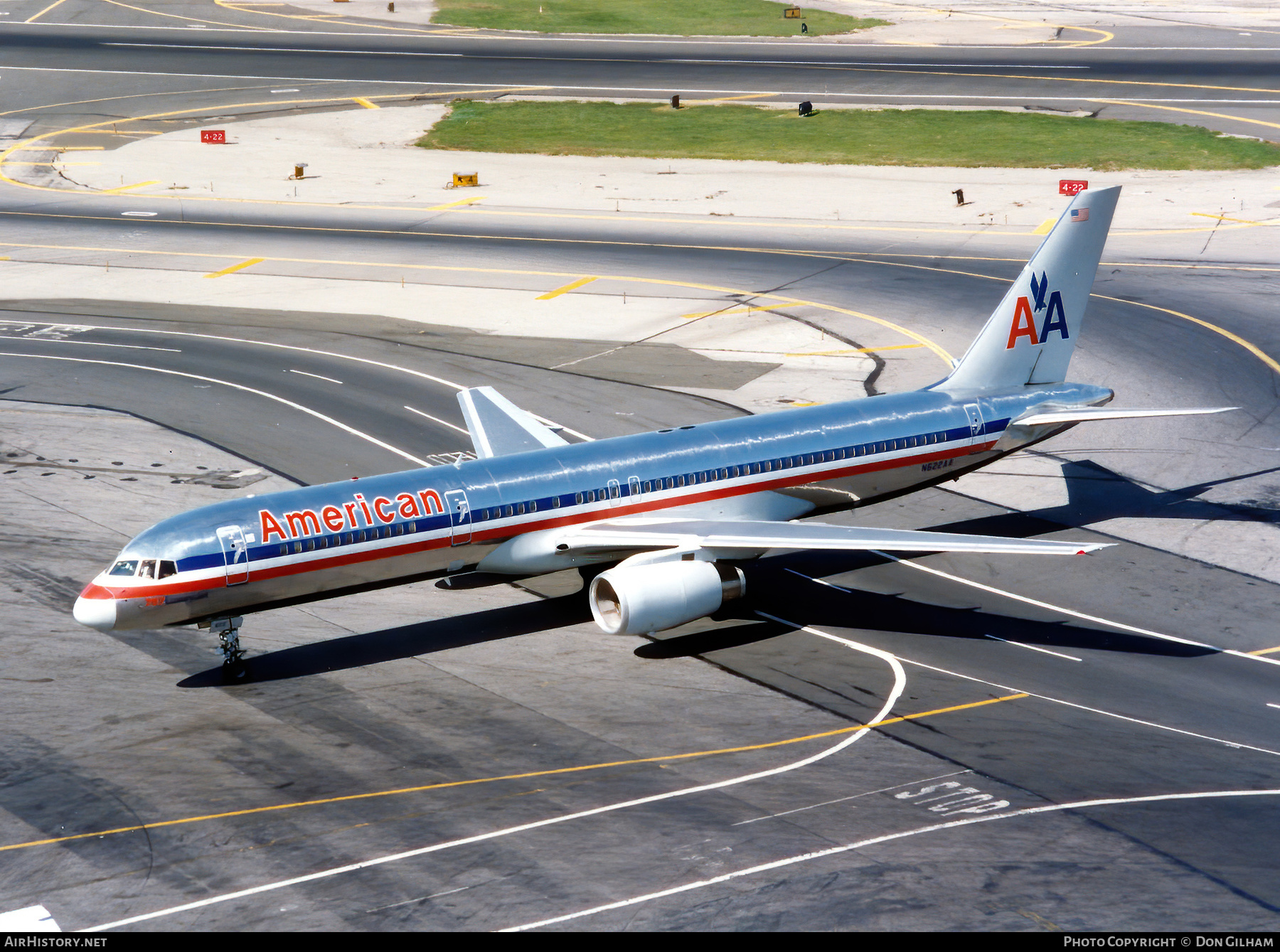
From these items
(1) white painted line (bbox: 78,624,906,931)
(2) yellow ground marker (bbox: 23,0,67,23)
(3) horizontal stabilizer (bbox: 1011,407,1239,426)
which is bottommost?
(1) white painted line (bbox: 78,624,906,931)

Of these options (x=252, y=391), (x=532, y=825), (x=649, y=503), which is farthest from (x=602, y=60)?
(x=532, y=825)

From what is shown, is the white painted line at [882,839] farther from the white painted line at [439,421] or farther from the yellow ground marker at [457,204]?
the yellow ground marker at [457,204]

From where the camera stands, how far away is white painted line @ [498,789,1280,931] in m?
27.2

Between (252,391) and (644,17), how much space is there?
106438 mm

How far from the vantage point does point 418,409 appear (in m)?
61.5

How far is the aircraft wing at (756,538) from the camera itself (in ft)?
130

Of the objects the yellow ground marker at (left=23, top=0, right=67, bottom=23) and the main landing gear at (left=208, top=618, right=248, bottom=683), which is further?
the yellow ground marker at (left=23, top=0, right=67, bottom=23)

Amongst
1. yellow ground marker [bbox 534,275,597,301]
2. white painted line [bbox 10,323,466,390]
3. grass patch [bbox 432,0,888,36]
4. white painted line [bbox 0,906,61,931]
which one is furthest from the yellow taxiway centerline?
white painted line [bbox 0,906,61,931]

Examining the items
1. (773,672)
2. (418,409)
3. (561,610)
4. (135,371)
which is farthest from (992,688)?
(135,371)

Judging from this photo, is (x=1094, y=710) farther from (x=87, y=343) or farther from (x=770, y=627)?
(x=87, y=343)

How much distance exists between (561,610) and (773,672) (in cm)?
773

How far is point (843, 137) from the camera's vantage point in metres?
108

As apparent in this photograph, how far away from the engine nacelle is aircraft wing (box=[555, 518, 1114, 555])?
3.09 feet

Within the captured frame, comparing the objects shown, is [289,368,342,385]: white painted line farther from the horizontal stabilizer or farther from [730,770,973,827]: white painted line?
[730,770,973,827]: white painted line
